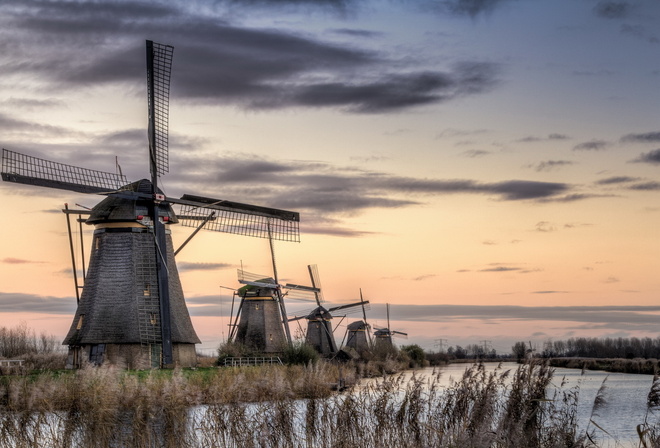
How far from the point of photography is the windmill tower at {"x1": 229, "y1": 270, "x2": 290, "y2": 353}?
43.0 metres

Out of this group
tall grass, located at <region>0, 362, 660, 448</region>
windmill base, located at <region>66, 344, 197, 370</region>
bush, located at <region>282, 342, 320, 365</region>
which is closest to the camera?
tall grass, located at <region>0, 362, 660, 448</region>

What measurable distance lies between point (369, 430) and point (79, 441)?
171 inches

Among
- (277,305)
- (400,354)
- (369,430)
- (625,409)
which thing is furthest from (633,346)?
(369,430)

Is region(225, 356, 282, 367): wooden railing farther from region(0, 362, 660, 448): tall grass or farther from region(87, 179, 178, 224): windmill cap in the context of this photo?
region(0, 362, 660, 448): tall grass

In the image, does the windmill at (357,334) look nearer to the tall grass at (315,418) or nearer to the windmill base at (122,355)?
the windmill base at (122,355)

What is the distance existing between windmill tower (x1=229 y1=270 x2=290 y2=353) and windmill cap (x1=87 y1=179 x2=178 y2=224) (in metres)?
14.3

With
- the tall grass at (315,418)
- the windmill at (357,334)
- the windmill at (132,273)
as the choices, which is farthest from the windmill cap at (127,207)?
the windmill at (357,334)

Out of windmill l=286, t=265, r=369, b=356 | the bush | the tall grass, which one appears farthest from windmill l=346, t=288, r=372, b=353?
the tall grass

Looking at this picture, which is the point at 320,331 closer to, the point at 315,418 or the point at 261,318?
the point at 261,318

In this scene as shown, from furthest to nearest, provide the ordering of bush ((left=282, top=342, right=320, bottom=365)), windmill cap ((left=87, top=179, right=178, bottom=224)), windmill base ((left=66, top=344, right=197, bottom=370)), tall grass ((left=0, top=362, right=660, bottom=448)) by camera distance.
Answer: bush ((left=282, top=342, right=320, bottom=365)), windmill cap ((left=87, top=179, right=178, bottom=224)), windmill base ((left=66, top=344, right=197, bottom=370)), tall grass ((left=0, top=362, right=660, bottom=448))

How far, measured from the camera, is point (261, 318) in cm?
4334

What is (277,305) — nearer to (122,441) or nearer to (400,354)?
(400,354)

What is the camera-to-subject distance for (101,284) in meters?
29.3

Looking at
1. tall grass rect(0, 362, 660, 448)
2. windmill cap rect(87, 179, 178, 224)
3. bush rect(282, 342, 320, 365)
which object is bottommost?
tall grass rect(0, 362, 660, 448)
